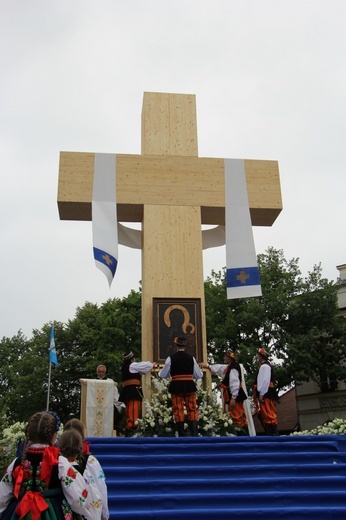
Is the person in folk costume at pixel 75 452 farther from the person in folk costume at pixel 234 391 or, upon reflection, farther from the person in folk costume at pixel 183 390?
the person in folk costume at pixel 234 391

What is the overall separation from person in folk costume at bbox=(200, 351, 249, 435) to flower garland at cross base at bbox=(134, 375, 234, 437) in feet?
1.34

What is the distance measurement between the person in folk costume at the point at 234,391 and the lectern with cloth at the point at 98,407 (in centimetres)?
190

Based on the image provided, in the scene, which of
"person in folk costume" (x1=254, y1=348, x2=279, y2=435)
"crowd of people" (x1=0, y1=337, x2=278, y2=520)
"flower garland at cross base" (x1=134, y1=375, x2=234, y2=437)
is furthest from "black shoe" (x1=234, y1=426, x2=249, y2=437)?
"crowd of people" (x1=0, y1=337, x2=278, y2=520)

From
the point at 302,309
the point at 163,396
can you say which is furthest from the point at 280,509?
the point at 302,309

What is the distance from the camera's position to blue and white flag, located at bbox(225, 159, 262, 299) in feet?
39.0

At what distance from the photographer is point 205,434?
373 inches

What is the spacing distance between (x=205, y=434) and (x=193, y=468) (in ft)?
8.46

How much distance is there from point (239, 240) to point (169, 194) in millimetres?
1910

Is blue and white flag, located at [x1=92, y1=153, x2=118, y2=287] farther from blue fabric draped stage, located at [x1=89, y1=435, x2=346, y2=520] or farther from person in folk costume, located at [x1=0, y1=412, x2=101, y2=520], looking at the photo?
person in folk costume, located at [x1=0, y1=412, x2=101, y2=520]

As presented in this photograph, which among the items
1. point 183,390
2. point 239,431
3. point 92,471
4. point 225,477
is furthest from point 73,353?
point 92,471

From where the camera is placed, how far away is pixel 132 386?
400 inches

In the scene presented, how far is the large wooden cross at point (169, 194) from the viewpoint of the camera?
11594 mm

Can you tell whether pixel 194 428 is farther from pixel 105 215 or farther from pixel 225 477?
pixel 105 215

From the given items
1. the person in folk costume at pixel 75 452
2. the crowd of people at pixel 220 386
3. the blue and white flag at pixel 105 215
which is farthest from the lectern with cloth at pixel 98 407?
the person in folk costume at pixel 75 452
